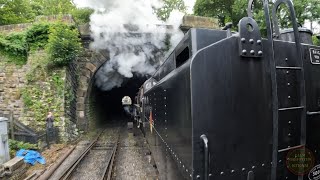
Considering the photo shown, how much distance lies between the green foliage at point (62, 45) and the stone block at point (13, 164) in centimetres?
520

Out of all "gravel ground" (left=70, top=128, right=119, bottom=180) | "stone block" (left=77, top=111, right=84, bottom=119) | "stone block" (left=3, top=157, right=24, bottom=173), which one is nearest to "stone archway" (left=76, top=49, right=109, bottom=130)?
"stone block" (left=77, top=111, right=84, bottom=119)

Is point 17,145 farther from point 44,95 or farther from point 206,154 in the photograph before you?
point 206,154

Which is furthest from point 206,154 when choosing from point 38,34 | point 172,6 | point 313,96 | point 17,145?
point 172,6

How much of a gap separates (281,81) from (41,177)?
6935 millimetres

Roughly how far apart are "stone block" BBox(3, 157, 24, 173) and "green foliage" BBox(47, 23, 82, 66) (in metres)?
5.20

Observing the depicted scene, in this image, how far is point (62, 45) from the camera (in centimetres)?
1193

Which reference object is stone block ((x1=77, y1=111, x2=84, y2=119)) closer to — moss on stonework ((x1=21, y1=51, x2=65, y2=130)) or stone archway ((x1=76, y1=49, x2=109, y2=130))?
stone archway ((x1=76, y1=49, x2=109, y2=130))

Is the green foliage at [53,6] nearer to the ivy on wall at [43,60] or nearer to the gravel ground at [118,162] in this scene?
the ivy on wall at [43,60]

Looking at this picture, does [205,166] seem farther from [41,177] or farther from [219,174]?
[41,177]

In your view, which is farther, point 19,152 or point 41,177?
point 19,152

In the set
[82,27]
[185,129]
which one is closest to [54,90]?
[82,27]

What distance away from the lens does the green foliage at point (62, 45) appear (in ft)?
39.0

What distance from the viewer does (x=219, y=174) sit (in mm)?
2131

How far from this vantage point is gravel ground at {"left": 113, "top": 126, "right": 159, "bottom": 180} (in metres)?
7.85
